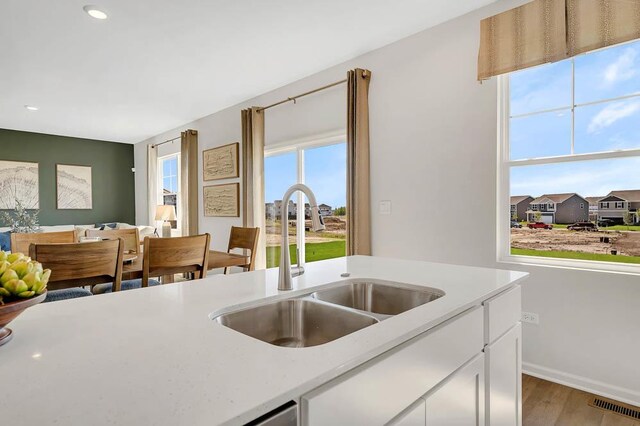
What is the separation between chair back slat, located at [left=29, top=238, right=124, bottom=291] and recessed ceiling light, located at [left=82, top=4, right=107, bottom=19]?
1795mm

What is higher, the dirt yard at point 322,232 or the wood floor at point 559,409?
the dirt yard at point 322,232

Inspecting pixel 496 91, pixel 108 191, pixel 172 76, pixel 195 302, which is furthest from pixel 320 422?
pixel 108 191

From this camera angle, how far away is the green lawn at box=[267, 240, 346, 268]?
12.8 feet

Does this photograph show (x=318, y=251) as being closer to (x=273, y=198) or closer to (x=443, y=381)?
(x=273, y=198)

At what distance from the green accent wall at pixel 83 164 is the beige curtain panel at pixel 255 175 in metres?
4.46

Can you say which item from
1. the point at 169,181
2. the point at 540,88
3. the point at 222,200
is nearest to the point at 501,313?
the point at 540,88

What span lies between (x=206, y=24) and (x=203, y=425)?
3.08 meters

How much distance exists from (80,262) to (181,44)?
7.03 feet

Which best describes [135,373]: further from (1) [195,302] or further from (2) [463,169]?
(2) [463,169]

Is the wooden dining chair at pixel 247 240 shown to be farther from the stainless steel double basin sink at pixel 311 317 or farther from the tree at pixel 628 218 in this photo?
the tree at pixel 628 218

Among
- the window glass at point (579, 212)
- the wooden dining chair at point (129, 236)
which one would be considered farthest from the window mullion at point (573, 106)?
the wooden dining chair at point (129, 236)

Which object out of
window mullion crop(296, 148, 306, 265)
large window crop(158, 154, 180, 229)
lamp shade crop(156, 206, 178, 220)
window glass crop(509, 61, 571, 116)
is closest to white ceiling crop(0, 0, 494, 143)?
window glass crop(509, 61, 571, 116)

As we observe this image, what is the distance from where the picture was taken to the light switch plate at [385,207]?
3247 millimetres

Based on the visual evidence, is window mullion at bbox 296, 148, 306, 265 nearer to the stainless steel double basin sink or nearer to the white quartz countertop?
the stainless steel double basin sink
